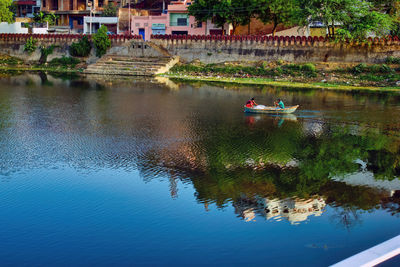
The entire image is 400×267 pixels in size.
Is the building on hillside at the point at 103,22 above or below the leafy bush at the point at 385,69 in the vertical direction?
above

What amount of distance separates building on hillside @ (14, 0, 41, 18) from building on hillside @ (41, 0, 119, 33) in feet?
12.2

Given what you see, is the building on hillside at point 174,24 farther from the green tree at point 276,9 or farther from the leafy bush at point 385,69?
the leafy bush at point 385,69

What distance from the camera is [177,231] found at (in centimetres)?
1095

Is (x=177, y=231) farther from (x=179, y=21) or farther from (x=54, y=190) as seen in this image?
(x=179, y=21)

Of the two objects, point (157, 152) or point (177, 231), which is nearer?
point (177, 231)

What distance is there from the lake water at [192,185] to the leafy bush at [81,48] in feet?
83.3

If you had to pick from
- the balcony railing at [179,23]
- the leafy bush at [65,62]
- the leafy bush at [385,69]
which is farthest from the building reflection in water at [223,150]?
the balcony railing at [179,23]

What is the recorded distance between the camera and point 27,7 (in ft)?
241

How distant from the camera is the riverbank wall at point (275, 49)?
42406mm

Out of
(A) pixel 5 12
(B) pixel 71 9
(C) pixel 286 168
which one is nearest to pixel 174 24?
(A) pixel 5 12

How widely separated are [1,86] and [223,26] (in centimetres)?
2575

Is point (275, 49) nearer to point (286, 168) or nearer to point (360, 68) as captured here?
point (360, 68)

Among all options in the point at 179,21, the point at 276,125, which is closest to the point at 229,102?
the point at 276,125

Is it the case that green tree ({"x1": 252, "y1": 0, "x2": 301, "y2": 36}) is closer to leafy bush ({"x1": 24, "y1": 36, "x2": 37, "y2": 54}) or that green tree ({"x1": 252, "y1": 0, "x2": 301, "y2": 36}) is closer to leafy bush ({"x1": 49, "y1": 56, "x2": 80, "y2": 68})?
leafy bush ({"x1": 49, "y1": 56, "x2": 80, "y2": 68})
